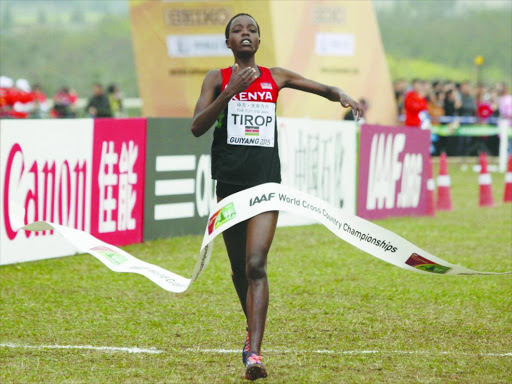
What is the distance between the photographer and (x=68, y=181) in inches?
479

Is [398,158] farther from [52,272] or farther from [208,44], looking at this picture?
[208,44]

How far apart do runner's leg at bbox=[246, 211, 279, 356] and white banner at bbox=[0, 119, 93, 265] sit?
5.38 meters

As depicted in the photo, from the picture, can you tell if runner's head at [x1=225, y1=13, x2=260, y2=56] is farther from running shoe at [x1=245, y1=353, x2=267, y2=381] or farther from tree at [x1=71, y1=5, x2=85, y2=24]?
tree at [x1=71, y1=5, x2=85, y2=24]

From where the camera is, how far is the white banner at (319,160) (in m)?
15.8

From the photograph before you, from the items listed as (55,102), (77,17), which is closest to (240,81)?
(55,102)

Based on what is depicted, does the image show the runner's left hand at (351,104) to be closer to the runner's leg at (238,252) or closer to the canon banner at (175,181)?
the runner's leg at (238,252)

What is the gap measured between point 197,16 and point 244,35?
23563 mm

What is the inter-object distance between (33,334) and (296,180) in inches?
330

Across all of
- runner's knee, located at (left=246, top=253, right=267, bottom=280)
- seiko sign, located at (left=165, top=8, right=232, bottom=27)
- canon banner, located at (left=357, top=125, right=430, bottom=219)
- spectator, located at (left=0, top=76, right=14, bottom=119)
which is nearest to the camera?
runner's knee, located at (left=246, top=253, right=267, bottom=280)

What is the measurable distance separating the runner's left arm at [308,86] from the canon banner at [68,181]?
5.32m

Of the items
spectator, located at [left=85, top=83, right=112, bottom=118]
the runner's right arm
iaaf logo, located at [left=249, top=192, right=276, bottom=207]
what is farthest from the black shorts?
spectator, located at [left=85, top=83, right=112, bottom=118]

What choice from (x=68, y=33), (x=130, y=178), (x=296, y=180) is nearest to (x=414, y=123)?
(x=296, y=180)

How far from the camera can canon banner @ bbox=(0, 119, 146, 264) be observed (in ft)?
37.7

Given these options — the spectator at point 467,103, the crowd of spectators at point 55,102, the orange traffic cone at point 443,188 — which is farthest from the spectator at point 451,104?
the orange traffic cone at point 443,188
